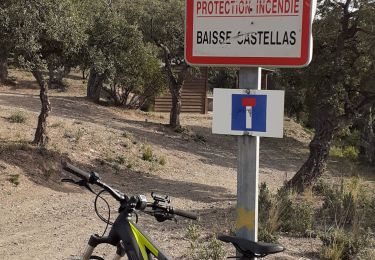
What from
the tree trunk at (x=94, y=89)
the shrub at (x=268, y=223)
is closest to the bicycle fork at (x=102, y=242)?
the shrub at (x=268, y=223)

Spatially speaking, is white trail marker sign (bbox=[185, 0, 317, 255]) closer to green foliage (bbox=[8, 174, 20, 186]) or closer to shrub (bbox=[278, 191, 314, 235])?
shrub (bbox=[278, 191, 314, 235])

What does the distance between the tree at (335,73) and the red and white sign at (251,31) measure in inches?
261

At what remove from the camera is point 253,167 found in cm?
288

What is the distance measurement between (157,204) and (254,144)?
2.07ft

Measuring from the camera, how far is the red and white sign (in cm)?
276

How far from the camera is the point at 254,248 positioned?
8.37ft

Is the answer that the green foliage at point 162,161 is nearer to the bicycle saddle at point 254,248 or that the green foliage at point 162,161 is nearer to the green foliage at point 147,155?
the green foliage at point 147,155

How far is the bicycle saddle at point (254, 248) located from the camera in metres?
2.50

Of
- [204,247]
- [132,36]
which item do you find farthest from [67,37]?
[204,247]

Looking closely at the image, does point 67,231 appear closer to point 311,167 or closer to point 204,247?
point 204,247

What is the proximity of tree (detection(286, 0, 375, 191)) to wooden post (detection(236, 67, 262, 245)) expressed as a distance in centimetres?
666

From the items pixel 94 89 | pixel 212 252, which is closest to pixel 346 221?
pixel 212 252

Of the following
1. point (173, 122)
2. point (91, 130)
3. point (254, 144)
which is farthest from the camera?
point (173, 122)

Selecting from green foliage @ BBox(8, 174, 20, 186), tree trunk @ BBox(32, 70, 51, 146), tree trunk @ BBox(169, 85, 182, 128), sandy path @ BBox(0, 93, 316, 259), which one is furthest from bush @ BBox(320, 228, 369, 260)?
tree trunk @ BBox(169, 85, 182, 128)
